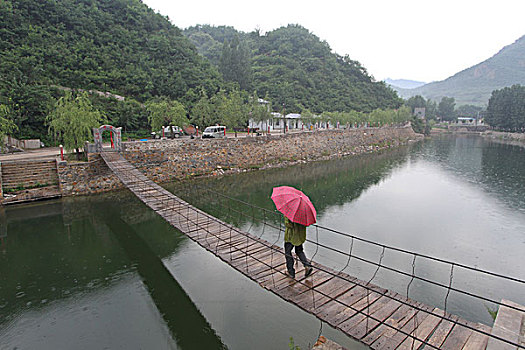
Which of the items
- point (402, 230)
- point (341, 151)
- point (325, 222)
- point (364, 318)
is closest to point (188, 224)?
point (364, 318)

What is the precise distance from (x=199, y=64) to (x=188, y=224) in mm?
39014

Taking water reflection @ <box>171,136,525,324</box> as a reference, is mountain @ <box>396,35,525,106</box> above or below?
above

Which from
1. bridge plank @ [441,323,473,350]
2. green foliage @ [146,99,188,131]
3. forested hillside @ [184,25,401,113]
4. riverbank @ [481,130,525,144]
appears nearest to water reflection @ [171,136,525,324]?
bridge plank @ [441,323,473,350]

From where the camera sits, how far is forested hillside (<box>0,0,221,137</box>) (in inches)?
988

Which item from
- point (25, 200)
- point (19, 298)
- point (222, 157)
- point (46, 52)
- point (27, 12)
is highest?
point (27, 12)

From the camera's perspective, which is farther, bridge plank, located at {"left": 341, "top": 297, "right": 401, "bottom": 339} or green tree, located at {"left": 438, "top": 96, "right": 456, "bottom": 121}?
green tree, located at {"left": 438, "top": 96, "right": 456, "bottom": 121}

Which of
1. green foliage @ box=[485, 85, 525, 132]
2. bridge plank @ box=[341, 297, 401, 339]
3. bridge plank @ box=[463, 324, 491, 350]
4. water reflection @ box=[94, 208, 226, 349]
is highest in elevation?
green foliage @ box=[485, 85, 525, 132]

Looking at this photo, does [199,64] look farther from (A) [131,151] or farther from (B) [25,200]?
(B) [25,200]

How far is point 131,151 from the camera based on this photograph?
67.6 feet

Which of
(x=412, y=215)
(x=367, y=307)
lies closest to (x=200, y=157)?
(x=412, y=215)

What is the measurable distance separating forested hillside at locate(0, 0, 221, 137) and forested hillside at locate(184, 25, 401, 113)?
12692 mm

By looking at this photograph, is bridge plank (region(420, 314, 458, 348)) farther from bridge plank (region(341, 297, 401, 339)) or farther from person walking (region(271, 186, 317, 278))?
person walking (region(271, 186, 317, 278))

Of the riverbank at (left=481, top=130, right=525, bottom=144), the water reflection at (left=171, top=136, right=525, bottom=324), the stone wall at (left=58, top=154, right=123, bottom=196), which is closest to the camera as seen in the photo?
the water reflection at (left=171, top=136, right=525, bottom=324)

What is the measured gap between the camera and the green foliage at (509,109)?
197 ft
